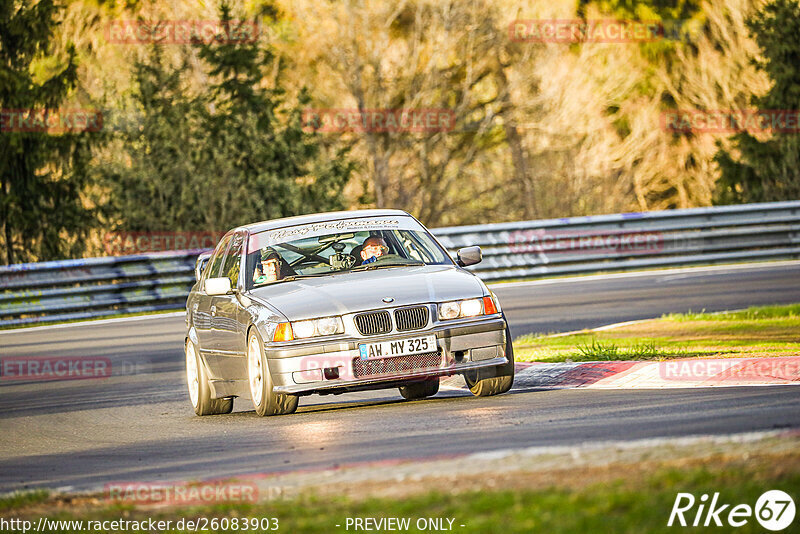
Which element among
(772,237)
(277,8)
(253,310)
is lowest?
(772,237)

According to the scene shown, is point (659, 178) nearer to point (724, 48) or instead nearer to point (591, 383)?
point (724, 48)

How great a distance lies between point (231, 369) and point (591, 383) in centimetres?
305

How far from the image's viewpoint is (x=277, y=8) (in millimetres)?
41281

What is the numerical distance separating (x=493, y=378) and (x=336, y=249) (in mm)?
1821

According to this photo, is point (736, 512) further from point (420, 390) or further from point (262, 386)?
point (420, 390)

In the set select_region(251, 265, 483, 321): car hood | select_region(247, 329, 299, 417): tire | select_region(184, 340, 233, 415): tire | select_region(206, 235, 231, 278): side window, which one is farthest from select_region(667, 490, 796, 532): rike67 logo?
select_region(206, 235, 231, 278): side window

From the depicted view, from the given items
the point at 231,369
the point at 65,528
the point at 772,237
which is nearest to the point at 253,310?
the point at 231,369

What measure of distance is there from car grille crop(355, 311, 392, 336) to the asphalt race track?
64 centimetres

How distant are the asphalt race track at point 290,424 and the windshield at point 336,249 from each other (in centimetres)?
118

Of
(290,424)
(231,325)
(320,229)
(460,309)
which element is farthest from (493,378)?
(231,325)

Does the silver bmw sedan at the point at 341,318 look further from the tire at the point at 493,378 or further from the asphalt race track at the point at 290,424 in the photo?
the asphalt race track at the point at 290,424

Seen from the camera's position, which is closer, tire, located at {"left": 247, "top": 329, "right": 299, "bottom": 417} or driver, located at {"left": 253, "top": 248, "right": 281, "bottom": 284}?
tire, located at {"left": 247, "top": 329, "right": 299, "bottom": 417}

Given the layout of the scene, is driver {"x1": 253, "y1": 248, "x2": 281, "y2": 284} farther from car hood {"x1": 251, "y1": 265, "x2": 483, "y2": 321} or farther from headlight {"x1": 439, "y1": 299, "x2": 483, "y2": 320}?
headlight {"x1": 439, "y1": 299, "x2": 483, "y2": 320}

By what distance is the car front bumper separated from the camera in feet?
34.3
